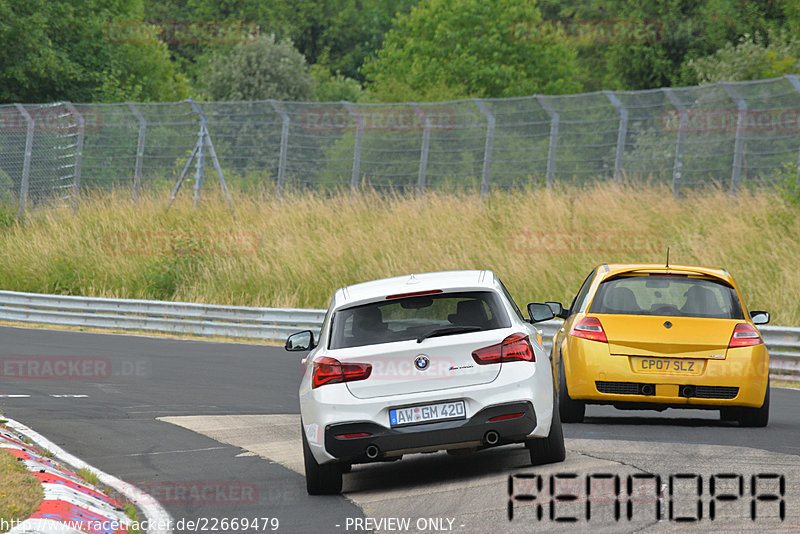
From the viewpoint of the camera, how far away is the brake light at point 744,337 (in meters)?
11.4

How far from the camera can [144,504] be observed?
29.3ft

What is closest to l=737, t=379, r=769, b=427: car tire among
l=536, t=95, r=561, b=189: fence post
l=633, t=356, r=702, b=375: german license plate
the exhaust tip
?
l=633, t=356, r=702, b=375: german license plate

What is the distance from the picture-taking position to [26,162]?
34.7m

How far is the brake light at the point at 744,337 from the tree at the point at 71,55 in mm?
36101

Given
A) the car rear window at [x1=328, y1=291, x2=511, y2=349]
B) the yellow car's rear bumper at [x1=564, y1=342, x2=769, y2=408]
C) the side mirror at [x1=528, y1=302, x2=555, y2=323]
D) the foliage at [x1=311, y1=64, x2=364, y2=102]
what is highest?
the car rear window at [x1=328, y1=291, x2=511, y2=349]

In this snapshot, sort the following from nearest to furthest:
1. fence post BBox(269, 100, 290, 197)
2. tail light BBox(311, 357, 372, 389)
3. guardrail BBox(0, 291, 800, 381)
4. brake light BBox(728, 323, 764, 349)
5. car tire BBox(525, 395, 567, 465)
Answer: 1. tail light BBox(311, 357, 372, 389)
2. car tire BBox(525, 395, 567, 465)
3. brake light BBox(728, 323, 764, 349)
4. guardrail BBox(0, 291, 800, 381)
5. fence post BBox(269, 100, 290, 197)

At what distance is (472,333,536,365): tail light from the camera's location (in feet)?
29.4

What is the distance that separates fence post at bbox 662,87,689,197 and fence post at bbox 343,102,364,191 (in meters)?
7.51

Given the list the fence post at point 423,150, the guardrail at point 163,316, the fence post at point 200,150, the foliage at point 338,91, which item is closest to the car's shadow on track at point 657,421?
the guardrail at point 163,316

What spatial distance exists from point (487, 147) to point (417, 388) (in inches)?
773

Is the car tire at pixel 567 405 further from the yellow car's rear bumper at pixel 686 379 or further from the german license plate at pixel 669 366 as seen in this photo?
the german license plate at pixel 669 366

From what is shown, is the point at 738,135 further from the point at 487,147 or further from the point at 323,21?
the point at 323,21

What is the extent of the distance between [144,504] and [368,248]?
18623mm

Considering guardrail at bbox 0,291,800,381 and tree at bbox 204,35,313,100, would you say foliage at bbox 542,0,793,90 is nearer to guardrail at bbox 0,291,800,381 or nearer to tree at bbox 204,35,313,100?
tree at bbox 204,35,313,100
